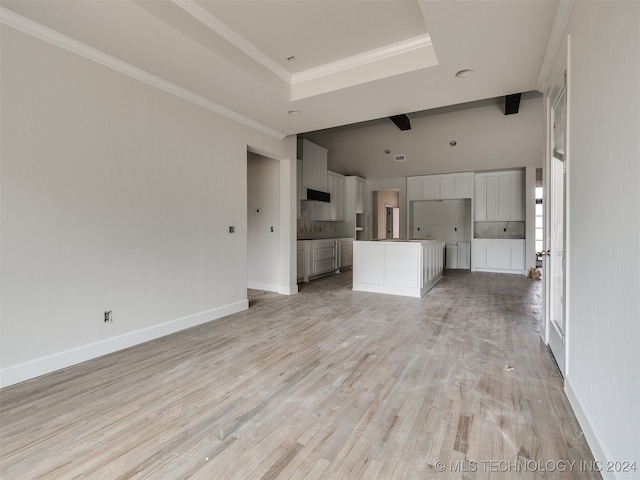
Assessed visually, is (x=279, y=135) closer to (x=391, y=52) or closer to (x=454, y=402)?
(x=391, y=52)

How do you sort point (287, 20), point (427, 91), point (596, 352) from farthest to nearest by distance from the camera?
point (427, 91) < point (287, 20) < point (596, 352)

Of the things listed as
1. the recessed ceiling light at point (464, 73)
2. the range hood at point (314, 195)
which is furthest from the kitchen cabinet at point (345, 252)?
the recessed ceiling light at point (464, 73)

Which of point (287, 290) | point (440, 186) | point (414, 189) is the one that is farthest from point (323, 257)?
point (440, 186)

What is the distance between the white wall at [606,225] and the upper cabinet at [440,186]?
6406 millimetres

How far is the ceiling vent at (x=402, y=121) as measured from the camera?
5.95m

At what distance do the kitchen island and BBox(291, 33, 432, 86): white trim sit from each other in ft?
8.99

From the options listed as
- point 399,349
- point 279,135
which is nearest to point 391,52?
point 279,135

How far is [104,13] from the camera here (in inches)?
84.4

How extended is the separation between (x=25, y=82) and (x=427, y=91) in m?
3.51

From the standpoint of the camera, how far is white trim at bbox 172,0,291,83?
2.45 meters

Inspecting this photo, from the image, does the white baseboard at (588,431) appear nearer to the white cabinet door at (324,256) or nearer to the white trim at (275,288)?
the white trim at (275,288)

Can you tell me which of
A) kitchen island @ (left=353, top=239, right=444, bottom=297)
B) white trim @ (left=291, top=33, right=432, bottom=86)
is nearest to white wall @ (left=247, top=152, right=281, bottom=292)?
kitchen island @ (left=353, top=239, right=444, bottom=297)

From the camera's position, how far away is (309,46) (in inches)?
122

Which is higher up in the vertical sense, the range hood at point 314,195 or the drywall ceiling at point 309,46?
the drywall ceiling at point 309,46
